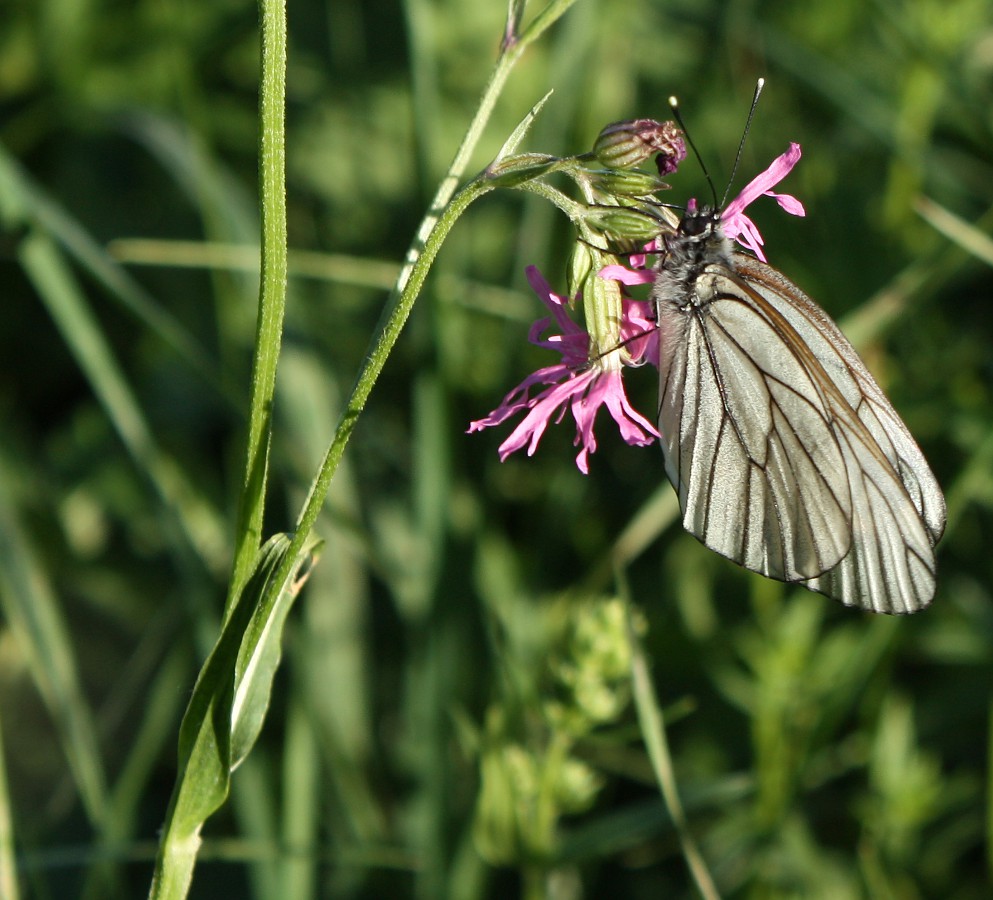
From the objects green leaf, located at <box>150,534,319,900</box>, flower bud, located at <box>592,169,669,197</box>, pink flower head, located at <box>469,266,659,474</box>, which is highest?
flower bud, located at <box>592,169,669,197</box>

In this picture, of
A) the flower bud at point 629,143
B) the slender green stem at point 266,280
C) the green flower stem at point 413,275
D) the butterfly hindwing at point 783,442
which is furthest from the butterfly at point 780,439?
the slender green stem at point 266,280

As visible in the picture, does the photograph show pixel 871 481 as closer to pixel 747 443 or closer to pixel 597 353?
pixel 747 443

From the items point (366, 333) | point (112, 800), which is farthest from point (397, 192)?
point (112, 800)

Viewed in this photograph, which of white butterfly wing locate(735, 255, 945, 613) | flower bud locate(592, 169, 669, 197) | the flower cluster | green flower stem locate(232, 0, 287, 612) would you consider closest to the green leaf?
green flower stem locate(232, 0, 287, 612)

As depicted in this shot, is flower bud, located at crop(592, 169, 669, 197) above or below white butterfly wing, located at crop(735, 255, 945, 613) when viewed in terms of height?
above

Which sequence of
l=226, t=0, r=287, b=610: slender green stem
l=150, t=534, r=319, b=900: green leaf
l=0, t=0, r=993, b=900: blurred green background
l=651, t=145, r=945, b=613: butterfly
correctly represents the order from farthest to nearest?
l=0, t=0, r=993, b=900: blurred green background < l=651, t=145, r=945, b=613: butterfly < l=150, t=534, r=319, b=900: green leaf < l=226, t=0, r=287, b=610: slender green stem

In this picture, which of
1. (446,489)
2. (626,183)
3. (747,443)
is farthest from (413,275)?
(446,489)

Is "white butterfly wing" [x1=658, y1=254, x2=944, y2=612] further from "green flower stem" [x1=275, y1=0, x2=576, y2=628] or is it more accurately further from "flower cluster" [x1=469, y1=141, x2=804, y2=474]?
"green flower stem" [x1=275, y1=0, x2=576, y2=628]

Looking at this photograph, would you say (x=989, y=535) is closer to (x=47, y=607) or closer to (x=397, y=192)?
(x=397, y=192)
